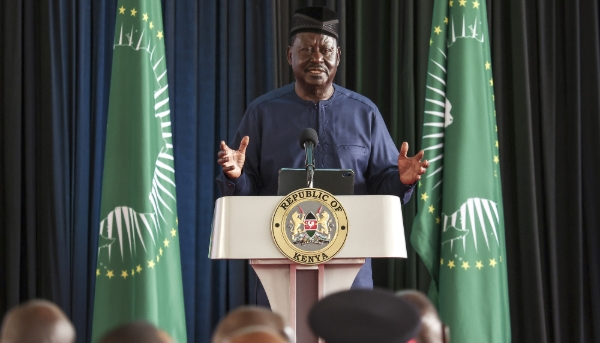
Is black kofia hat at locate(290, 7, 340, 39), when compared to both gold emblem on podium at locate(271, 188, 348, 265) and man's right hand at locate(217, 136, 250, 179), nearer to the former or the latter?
man's right hand at locate(217, 136, 250, 179)

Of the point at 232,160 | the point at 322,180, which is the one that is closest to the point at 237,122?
the point at 232,160

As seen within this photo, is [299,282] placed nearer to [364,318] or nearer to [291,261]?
[291,261]

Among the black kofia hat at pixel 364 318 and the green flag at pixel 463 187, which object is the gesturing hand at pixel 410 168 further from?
the black kofia hat at pixel 364 318

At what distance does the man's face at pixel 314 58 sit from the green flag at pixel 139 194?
917 millimetres

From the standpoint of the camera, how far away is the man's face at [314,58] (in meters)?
2.75

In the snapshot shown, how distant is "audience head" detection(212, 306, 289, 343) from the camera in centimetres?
55

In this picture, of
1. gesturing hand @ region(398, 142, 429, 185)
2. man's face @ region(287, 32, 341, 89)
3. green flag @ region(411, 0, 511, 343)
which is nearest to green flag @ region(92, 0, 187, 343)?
man's face @ region(287, 32, 341, 89)

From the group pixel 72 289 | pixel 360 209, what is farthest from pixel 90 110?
pixel 360 209

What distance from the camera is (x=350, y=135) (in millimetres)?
2752

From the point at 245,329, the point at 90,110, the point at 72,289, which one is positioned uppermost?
the point at 90,110

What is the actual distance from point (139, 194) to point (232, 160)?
116 centimetres

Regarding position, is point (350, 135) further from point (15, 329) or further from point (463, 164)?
point (15, 329)

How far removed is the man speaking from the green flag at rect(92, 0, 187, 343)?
0.69 m

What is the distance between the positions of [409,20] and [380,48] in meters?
0.22
